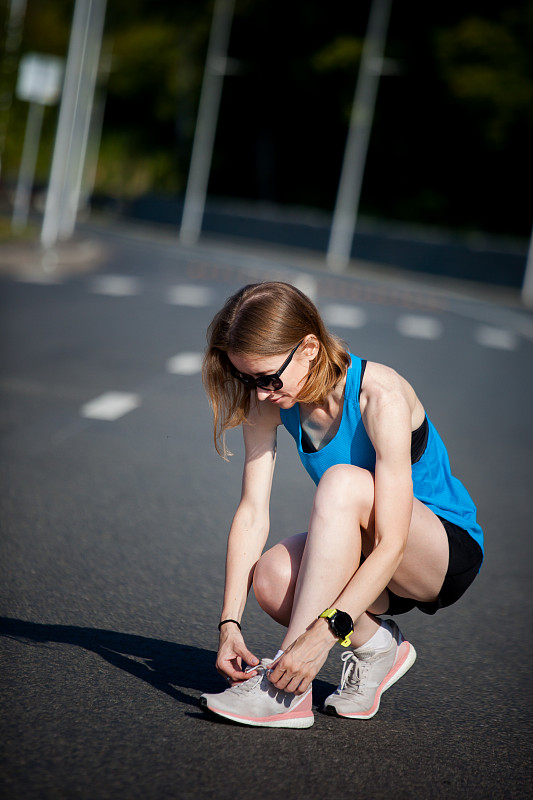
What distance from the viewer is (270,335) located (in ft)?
11.1

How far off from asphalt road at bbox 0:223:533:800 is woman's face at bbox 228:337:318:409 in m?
0.95

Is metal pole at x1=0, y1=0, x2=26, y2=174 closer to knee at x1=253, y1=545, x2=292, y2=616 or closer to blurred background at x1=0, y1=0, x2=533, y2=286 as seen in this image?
blurred background at x1=0, y1=0, x2=533, y2=286

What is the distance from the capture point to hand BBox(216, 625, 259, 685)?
137 inches

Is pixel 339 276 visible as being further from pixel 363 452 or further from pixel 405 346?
pixel 363 452

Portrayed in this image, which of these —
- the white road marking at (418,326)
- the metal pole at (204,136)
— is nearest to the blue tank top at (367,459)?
the white road marking at (418,326)

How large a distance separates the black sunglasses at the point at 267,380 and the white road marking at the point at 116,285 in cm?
1570

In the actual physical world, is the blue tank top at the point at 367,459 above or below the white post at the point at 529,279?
above

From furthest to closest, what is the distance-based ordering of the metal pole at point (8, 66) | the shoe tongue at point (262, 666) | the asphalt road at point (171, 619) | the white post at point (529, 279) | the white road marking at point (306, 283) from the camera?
the white post at point (529, 279) → the metal pole at point (8, 66) → the white road marking at point (306, 283) → the shoe tongue at point (262, 666) → the asphalt road at point (171, 619)

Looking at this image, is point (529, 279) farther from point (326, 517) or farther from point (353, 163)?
point (326, 517)

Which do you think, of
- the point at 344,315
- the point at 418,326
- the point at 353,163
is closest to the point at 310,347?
the point at 344,315

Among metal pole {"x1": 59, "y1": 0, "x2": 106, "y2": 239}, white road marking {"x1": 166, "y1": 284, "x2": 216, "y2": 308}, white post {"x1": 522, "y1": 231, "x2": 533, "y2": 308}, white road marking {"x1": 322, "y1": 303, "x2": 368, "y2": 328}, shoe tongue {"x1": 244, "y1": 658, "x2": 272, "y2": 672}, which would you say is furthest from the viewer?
white post {"x1": 522, "y1": 231, "x2": 533, "y2": 308}

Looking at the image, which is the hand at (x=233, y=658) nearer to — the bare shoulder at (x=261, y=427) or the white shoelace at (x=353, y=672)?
the white shoelace at (x=353, y=672)

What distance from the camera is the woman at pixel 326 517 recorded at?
3.41 metres

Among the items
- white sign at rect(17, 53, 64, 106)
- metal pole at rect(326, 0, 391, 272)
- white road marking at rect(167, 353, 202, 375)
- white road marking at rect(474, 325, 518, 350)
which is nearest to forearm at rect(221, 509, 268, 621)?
white road marking at rect(167, 353, 202, 375)
